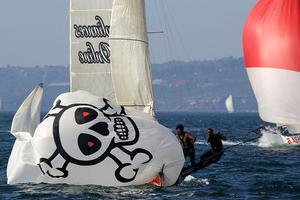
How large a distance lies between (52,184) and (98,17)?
10082 mm

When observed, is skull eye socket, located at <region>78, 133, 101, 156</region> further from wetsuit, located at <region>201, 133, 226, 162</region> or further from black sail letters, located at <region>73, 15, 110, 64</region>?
black sail letters, located at <region>73, 15, 110, 64</region>

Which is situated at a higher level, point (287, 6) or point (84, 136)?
Result: point (287, 6)

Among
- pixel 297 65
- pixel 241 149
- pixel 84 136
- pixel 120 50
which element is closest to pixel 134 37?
pixel 120 50

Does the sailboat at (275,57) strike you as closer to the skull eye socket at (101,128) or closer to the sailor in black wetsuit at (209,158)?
the sailor in black wetsuit at (209,158)

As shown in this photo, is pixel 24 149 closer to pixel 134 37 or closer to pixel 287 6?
pixel 134 37

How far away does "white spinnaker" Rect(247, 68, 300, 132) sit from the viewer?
21703 millimetres

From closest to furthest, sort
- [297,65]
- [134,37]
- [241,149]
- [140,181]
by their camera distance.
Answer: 1. [297,65]
2. [140,181]
3. [134,37]
4. [241,149]

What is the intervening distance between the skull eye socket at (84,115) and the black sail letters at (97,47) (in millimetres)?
8958

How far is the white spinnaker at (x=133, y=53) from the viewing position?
26859 mm

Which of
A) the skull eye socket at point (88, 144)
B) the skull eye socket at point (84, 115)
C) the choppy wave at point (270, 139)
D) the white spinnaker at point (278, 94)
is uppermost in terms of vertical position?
the white spinnaker at point (278, 94)

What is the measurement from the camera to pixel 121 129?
23422 mm

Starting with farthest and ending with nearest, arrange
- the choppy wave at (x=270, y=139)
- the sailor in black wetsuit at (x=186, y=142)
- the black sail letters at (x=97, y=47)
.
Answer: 1. the choppy wave at (x=270, y=139)
2. the black sail letters at (x=97, y=47)
3. the sailor in black wetsuit at (x=186, y=142)

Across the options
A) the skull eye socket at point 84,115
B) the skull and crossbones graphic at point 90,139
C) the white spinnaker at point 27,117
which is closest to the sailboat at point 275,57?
the skull and crossbones graphic at point 90,139

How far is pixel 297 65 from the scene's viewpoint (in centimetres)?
2178
